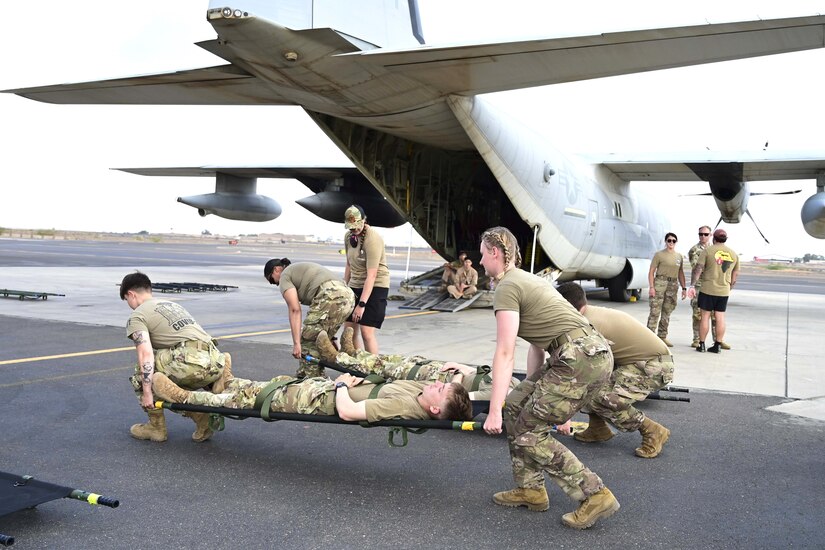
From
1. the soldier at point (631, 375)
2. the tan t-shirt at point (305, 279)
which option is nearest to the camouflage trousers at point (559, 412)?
the soldier at point (631, 375)

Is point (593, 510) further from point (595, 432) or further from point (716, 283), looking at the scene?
point (716, 283)

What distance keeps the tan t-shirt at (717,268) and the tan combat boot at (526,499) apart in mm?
7137

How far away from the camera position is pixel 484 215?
17.3 meters

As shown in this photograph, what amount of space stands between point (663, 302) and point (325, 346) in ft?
20.3

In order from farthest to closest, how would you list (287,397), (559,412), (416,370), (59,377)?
(59,377) → (416,370) → (287,397) → (559,412)

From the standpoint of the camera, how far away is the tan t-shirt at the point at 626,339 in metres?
5.08

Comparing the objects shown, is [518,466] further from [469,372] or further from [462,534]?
[469,372]

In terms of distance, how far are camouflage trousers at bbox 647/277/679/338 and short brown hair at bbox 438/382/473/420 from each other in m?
7.29

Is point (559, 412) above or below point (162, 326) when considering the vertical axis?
below

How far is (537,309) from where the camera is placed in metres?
3.95

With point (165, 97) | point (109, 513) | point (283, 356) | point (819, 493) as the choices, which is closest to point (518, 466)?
point (819, 493)

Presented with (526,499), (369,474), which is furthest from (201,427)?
(526,499)

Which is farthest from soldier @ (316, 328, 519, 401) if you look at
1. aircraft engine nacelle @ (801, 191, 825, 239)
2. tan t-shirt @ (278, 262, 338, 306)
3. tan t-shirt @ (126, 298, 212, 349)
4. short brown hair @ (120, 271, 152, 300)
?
aircraft engine nacelle @ (801, 191, 825, 239)

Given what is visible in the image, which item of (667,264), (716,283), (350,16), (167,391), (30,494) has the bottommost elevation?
(30,494)
